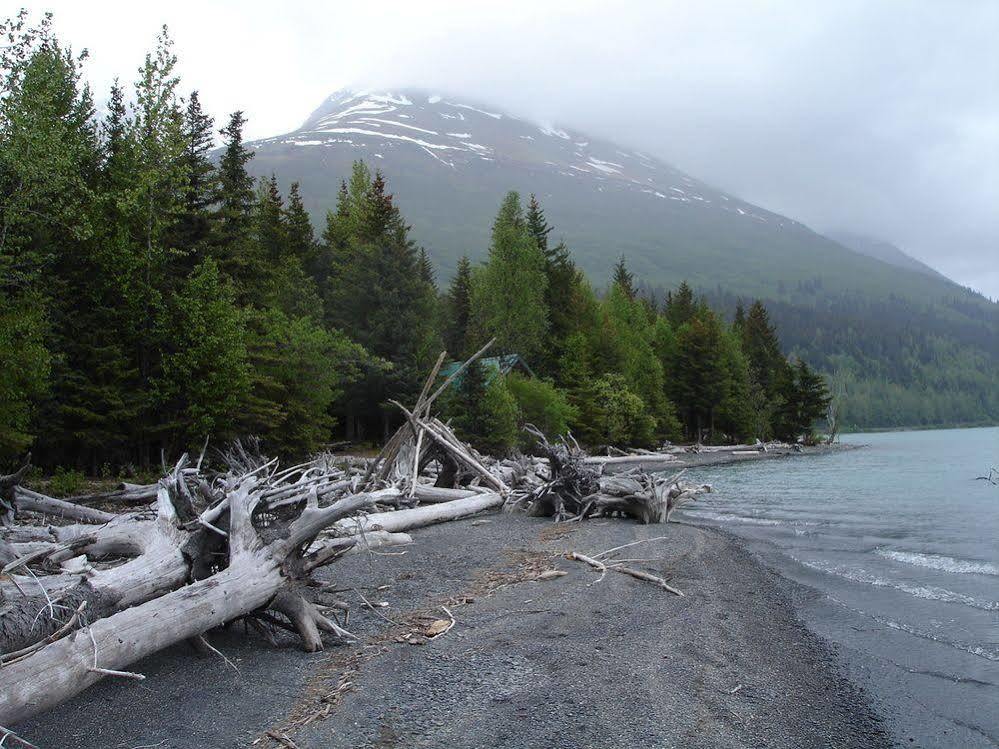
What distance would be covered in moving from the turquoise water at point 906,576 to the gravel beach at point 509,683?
1.89 ft

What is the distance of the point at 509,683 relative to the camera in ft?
17.6

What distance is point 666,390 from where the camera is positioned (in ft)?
210

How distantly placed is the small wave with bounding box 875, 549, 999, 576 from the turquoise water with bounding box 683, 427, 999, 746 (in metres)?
0.02

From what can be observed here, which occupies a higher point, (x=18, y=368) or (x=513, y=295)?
(x=513, y=295)

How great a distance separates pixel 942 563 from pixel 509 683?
9870 mm

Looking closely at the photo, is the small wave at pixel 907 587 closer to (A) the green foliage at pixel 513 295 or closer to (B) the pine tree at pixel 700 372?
(A) the green foliage at pixel 513 295

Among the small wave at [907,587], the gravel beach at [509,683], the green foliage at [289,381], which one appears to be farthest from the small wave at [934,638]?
the green foliage at [289,381]

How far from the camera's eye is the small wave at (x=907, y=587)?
8.95m

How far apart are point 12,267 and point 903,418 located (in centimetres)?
17362

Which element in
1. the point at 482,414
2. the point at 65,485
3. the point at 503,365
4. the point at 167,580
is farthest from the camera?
the point at 503,365

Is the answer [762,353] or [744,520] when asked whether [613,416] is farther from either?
[762,353]

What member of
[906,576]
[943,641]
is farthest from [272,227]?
[943,641]

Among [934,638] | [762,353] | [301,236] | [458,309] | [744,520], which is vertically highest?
[301,236]

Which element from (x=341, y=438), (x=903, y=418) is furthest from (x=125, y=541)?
(x=903, y=418)
